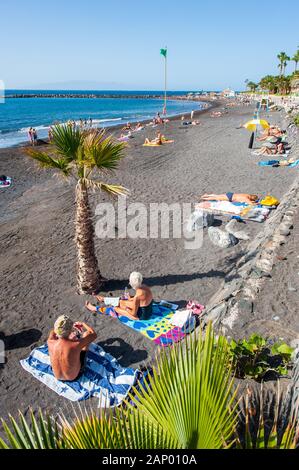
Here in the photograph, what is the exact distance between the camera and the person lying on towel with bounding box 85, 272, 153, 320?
5.78 metres

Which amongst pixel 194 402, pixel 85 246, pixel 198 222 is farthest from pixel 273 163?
pixel 194 402

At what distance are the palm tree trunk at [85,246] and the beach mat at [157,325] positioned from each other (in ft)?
2.64

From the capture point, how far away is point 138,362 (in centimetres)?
511

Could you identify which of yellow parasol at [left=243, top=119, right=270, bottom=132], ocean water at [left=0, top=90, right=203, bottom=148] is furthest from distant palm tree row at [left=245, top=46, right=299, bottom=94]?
Result: yellow parasol at [left=243, top=119, right=270, bottom=132]

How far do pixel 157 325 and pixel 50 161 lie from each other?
12.4ft

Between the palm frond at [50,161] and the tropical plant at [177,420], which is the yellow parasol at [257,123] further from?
the tropical plant at [177,420]

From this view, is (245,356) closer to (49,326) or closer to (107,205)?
(49,326)

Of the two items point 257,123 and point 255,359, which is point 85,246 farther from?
point 257,123

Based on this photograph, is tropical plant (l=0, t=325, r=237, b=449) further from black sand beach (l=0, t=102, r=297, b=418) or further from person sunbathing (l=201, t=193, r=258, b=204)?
person sunbathing (l=201, t=193, r=258, b=204)

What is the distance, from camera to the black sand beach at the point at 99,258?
5.41 meters

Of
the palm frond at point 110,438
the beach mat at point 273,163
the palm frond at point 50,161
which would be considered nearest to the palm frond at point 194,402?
the palm frond at point 110,438

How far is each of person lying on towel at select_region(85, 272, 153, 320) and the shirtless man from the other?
1295 millimetres

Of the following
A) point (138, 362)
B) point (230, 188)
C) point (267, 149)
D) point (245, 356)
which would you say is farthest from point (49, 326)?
point (267, 149)
